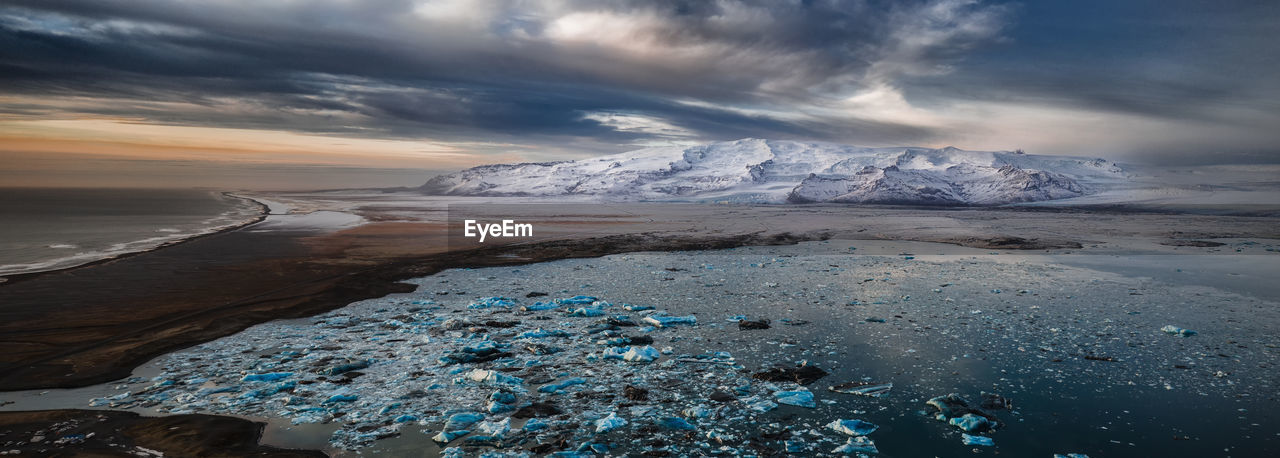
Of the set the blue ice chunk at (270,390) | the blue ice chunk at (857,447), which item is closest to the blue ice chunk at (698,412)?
the blue ice chunk at (857,447)

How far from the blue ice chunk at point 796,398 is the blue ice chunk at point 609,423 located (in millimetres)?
1879

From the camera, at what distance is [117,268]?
15.4 metres

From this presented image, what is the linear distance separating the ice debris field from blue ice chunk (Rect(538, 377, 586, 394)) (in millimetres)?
43

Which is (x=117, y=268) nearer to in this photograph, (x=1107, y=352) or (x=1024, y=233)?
(x=1107, y=352)

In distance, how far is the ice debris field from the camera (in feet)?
18.0

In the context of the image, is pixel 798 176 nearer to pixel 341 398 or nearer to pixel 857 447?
pixel 857 447

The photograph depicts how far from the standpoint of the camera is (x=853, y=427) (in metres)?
5.62

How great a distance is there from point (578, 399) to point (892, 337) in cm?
541

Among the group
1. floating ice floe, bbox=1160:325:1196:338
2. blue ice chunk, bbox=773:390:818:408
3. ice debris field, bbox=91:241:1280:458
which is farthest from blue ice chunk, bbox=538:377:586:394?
floating ice floe, bbox=1160:325:1196:338

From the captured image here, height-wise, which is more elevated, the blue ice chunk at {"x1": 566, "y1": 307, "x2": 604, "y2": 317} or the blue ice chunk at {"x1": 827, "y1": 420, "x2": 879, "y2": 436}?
the blue ice chunk at {"x1": 827, "y1": 420, "x2": 879, "y2": 436}

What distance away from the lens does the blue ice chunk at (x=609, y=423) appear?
5.62 meters

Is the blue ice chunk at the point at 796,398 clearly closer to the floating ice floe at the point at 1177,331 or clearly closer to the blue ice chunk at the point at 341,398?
the blue ice chunk at the point at 341,398

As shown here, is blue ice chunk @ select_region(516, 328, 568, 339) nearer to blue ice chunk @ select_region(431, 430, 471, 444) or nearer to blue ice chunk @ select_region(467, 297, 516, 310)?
blue ice chunk @ select_region(467, 297, 516, 310)

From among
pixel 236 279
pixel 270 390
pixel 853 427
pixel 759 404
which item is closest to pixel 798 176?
pixel 236 279
